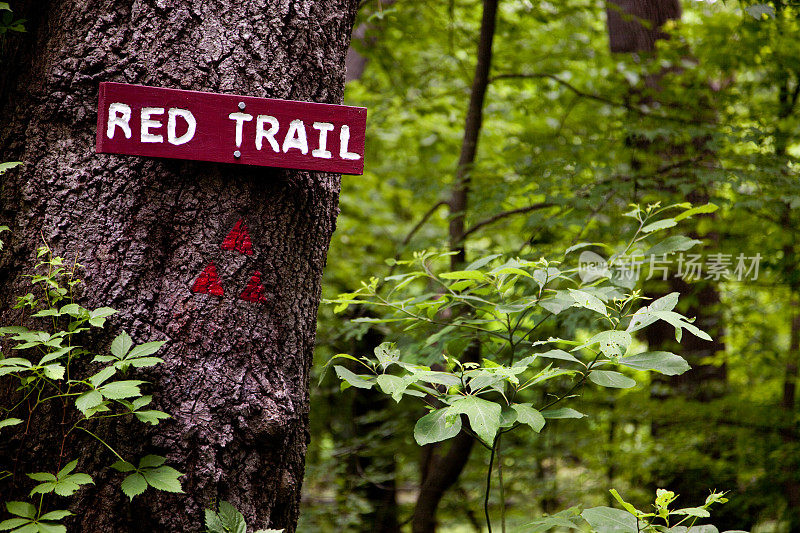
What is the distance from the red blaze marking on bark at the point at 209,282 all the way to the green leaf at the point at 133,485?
0.43 meters

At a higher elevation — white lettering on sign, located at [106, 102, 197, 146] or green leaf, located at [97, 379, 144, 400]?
white lettering on sign, located at [106, 102, 197, 146]

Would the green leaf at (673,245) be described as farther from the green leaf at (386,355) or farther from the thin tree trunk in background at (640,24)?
the thin tree trunk in background at (640,24)

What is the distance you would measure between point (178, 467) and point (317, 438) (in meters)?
5.18

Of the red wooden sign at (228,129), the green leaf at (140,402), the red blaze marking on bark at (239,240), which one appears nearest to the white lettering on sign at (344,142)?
the red wooden sign at (228,129)

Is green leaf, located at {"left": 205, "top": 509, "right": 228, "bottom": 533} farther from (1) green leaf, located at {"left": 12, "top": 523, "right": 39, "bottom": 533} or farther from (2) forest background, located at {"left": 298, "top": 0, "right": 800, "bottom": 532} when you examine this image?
(2) forest background, located at {"left": 298, "top": 0, "right": 800, "bottom": 532}

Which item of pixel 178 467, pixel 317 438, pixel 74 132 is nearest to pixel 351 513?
pixel 317 438

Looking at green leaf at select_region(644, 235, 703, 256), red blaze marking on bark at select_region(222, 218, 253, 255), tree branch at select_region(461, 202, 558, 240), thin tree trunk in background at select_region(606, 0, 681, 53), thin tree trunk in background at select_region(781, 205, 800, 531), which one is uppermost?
thin tree trunk in background at select_region(606, 0, 681, 53)

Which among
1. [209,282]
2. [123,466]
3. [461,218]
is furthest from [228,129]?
[461,218]

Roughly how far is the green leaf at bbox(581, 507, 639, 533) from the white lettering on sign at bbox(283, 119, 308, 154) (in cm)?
106

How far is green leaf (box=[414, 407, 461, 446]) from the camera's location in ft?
4.23

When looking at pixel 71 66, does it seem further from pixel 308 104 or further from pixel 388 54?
pixel 388 54

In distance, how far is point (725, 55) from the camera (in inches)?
129

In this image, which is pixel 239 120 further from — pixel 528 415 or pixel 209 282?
pixel 528 415

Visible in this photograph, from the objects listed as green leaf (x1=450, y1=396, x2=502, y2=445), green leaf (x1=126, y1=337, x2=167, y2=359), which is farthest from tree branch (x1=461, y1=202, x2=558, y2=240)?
green leaf (x1=126, y1=337, x2=167, y2=359)
